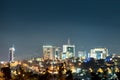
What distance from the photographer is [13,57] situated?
369 feet

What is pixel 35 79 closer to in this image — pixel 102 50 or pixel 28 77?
pixel 28 77

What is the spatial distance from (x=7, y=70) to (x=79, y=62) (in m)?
66.7

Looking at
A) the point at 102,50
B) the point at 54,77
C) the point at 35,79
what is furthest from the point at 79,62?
the point at 35,79

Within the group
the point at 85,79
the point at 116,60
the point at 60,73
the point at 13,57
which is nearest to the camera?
the point at 60,73

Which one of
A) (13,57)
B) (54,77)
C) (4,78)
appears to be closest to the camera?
(4,78)

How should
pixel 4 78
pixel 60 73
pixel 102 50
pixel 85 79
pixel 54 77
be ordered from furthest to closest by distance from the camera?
pixel 102 50 → pixel 85 79 → pixel 54 77 → pixel 60 73 → pixel 4 78

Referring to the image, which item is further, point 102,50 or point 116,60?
point 102,50

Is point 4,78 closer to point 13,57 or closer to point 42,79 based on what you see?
point 42,79

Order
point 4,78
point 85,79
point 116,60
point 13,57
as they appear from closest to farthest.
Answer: point 4,78
point 85,79
point 116,60
point 13,57

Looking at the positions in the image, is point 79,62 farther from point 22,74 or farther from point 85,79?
point 22,74

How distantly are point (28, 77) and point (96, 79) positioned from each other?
4.99 metres

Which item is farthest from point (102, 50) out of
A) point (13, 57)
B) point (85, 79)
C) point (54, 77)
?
point (54, 77)

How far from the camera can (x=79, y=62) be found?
100438mm

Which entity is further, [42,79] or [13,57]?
[13,57]
